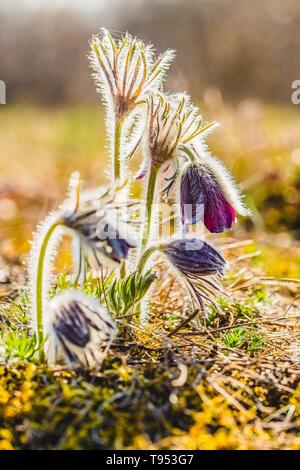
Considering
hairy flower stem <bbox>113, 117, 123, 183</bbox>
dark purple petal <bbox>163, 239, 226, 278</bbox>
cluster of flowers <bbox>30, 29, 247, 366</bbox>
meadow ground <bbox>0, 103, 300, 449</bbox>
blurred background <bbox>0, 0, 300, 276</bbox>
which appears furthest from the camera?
blurred background <bbox>0, 0, 300, 276</bbox>

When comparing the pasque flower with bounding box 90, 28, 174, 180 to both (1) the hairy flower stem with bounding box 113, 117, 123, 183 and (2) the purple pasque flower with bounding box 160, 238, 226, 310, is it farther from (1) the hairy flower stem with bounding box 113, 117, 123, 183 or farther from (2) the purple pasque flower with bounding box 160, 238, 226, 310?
(2) the purple pasque flower with bounding box 160, 238, 226, 310

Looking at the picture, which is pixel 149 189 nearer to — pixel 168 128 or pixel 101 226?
pixel 168 128

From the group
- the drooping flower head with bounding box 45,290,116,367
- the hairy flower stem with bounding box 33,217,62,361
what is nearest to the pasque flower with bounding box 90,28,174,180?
the hairy flower stem with bounding box 33,217,62,361

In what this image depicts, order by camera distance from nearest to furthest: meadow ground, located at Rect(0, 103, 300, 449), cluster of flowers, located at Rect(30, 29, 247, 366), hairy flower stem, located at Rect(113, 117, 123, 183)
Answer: meadow ground, located at Rect(0, 103, 300, 449) < cluster of flowers, located at Rect(30, 29, 247, 366) < hairy flower stem, located at Rect(113, 117, 123, 183)

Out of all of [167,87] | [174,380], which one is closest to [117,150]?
[174,380]

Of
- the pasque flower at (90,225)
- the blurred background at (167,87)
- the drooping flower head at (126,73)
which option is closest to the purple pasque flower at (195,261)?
the pasque flower at (90,225)

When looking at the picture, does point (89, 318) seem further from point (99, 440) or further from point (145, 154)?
point (145, 154)

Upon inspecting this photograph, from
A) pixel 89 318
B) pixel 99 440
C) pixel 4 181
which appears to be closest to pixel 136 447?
pixel 99 440
